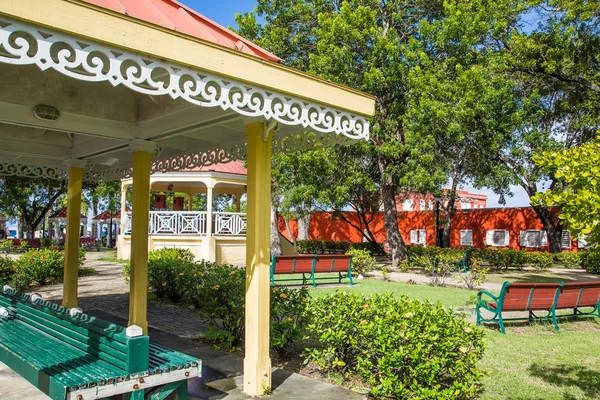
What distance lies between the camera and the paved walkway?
14.1 feet

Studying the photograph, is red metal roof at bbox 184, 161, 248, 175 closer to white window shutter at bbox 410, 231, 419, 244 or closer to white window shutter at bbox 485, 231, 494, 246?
white window shutter at bbox 410, 231, 419, 244

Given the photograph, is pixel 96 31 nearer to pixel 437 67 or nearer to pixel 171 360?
pixel 171 360

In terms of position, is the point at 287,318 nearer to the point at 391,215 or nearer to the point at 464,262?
the point at 391,215

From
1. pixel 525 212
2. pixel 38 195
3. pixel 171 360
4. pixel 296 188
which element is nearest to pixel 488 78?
pixel 296 188

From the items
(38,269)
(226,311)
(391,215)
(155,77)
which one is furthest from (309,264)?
(155,77)

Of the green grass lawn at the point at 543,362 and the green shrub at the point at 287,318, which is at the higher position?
the green shrub at the point at 287,318

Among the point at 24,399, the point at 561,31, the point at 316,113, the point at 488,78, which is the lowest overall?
the point at 24,399

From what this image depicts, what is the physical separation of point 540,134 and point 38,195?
115 feet

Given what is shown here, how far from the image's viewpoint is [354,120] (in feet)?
15.1

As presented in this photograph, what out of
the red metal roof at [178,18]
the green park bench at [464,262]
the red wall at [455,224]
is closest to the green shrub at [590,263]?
the red wall at [455,224]

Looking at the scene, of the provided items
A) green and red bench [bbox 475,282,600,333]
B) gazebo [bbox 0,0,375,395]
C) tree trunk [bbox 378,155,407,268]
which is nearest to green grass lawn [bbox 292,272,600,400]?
green and red bench [bbox 475,282,600,333]

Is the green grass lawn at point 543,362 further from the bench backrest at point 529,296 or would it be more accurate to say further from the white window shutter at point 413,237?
the white window shutter at point 413,237

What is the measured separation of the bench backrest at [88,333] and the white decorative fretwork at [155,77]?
179 centimetres

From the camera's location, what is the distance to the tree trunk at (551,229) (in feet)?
79.5
